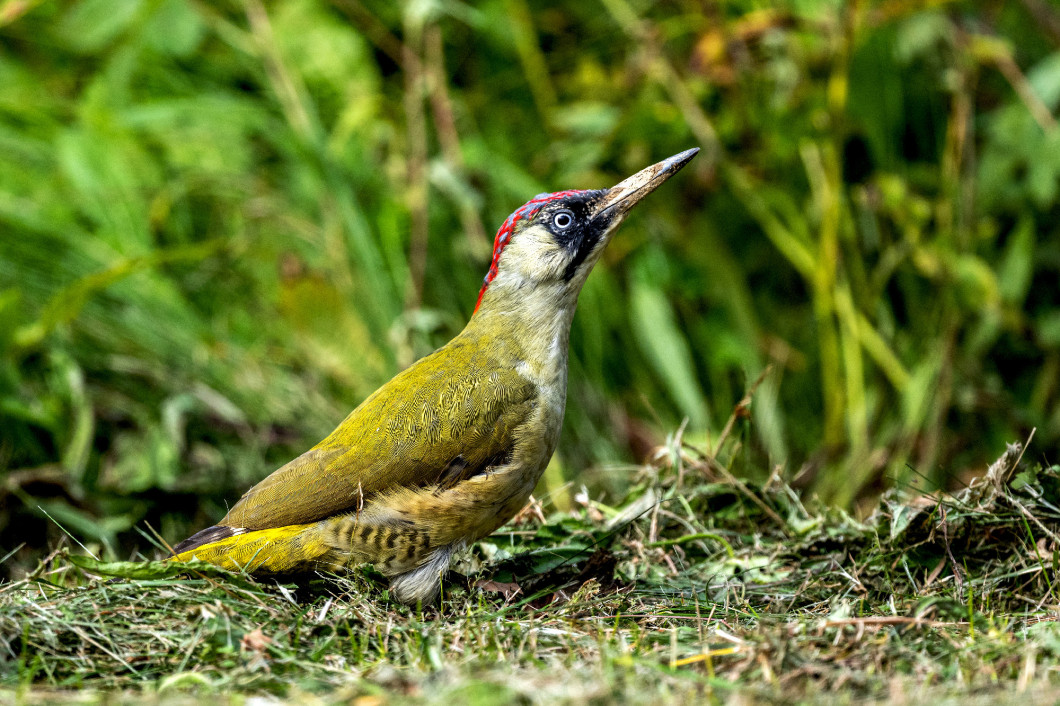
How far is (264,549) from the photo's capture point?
2.90 metres

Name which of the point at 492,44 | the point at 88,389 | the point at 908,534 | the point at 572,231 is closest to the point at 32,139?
the point at 88,389

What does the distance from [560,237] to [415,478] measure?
0.99 meters

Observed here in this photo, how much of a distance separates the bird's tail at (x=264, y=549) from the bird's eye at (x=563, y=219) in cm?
126

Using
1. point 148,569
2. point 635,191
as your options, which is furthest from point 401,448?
point 635,191

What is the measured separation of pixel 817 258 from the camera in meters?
5.29

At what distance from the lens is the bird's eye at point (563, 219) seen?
3578mm

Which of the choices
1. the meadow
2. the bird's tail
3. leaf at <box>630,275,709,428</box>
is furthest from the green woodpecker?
leaf at <box>630,275,709,428</box>

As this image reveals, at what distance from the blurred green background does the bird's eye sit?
1.72 metres

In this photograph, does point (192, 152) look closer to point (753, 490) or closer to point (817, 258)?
point (817, 258)

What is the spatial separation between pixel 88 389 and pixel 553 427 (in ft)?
9.28

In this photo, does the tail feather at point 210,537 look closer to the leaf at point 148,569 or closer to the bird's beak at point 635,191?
the leaf at point 148,569

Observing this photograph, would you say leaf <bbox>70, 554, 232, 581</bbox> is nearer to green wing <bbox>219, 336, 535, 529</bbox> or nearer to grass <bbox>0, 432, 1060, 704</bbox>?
grass <bbox>0, 432, 1060, 704</bbox>

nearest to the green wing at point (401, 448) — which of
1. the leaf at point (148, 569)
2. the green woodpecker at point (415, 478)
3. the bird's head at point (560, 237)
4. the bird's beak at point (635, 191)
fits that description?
the green woodpecker at point (415, 478)

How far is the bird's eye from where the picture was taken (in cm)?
358
